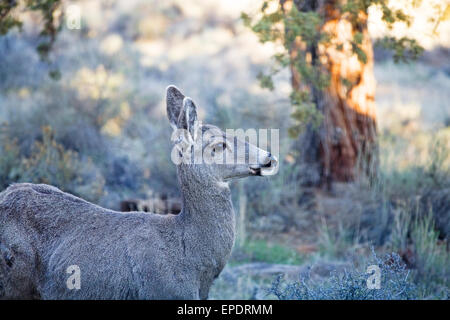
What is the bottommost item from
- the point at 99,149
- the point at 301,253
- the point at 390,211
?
the point at 301,253

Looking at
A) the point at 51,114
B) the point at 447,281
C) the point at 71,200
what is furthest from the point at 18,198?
the point at 51,114

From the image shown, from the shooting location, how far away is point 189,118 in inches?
165

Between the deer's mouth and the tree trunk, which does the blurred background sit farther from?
the deer's mouth

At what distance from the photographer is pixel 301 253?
8688 millimetres

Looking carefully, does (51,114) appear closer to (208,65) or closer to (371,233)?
(371,233)

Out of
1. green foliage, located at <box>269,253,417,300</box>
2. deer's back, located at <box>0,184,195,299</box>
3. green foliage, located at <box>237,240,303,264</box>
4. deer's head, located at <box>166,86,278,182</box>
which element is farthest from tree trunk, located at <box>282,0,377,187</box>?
deer's back, located at <box>0,184,195,299</box>

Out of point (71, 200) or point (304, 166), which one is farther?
point (304, 166)

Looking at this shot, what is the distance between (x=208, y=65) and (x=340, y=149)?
1367 cm

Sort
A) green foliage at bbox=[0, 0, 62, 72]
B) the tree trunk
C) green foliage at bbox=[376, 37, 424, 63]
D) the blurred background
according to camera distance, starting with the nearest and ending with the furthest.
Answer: green foliage at bbox=[376, 37, 424, 63], the blurred background, green foliage at bbox=[0, 0, 62, 72], the tree trunk

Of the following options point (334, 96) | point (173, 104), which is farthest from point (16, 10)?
point (173, 104)

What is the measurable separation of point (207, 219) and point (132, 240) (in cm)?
59

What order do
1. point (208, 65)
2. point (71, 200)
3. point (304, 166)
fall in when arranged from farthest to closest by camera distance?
point (208, 65) < point (304, 166) < point (71, 200)

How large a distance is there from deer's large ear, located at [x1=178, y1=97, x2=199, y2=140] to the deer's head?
11 mm

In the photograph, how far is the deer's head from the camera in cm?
433
